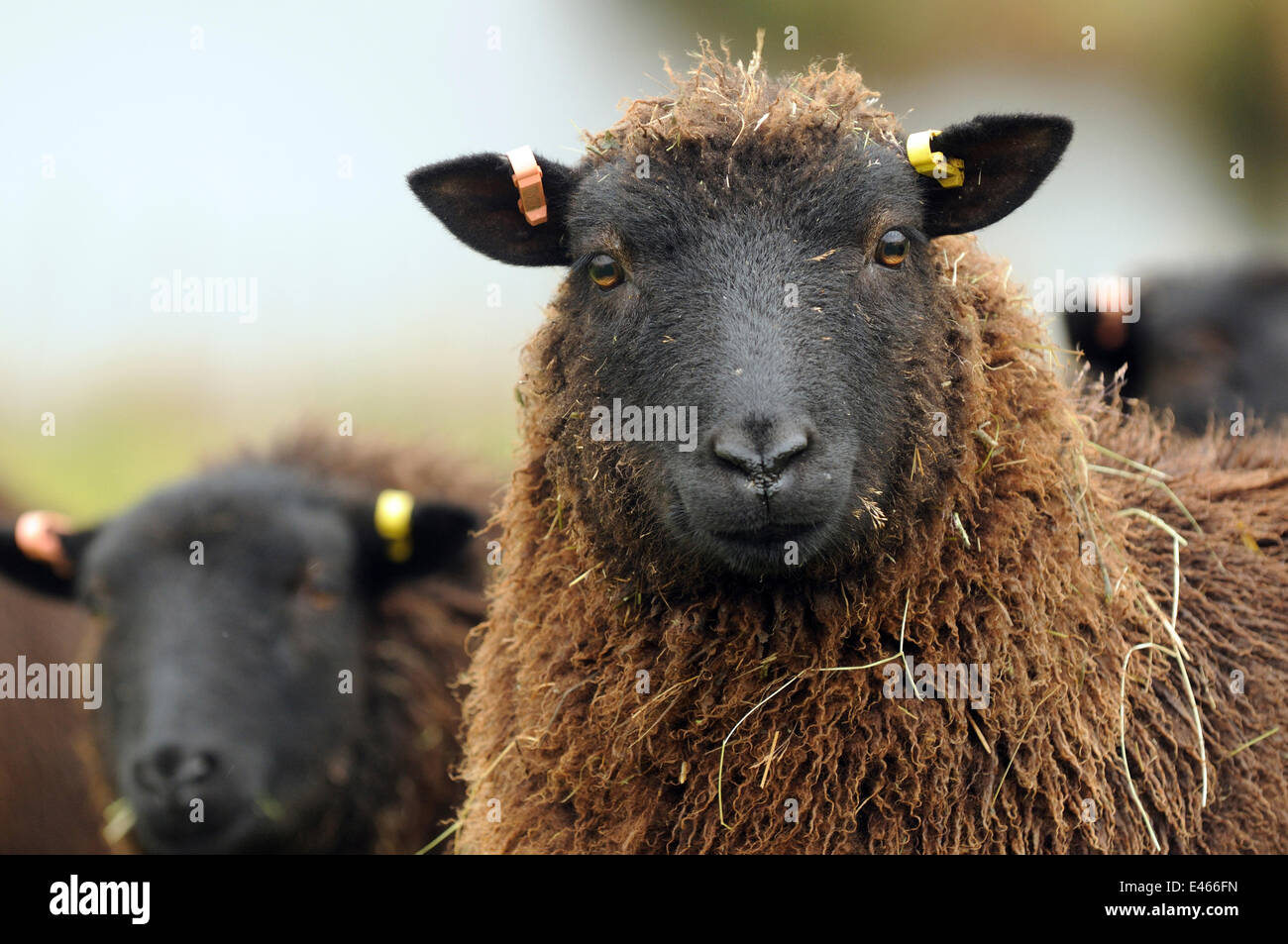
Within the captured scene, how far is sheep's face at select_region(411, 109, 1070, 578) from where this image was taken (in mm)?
2914

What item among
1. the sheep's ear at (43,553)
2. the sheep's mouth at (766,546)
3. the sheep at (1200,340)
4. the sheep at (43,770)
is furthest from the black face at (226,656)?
the sheep at (1200,340)

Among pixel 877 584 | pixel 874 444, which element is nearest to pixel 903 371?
pixel 874 444

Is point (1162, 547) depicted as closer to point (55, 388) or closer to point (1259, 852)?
point (1259, 852)

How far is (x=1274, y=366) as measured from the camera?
7543 mm

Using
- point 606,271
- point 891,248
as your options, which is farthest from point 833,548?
point 606,271

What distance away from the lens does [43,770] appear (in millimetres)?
6355

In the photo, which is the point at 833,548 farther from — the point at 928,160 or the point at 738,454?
the point at 928,160

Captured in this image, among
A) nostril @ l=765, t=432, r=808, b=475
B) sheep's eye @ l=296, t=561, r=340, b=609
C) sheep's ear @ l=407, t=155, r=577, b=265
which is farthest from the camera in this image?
sheep's eye @ l=296, t=561, r=340, b=609

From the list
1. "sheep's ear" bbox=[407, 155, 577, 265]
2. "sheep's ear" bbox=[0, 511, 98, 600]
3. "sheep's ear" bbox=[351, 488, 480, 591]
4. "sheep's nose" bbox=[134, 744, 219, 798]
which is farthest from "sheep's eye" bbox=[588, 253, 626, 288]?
"sheep's ear" bbox=[0, 511, 98, 600]

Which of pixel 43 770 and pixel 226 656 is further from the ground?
pixel 226 656

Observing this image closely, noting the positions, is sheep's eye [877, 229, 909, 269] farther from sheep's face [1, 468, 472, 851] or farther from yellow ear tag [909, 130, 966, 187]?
sheep's face [1, 468, 472, 851]

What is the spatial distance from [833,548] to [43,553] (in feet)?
15.0

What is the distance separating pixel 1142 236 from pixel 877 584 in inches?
642
